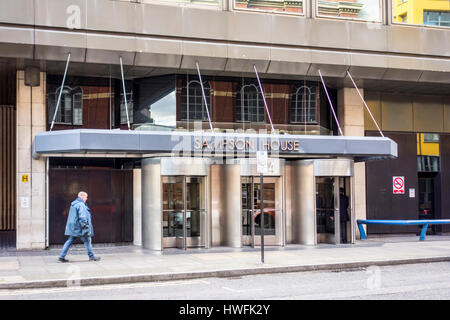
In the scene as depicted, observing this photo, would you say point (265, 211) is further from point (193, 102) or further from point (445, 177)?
point (445, 177)

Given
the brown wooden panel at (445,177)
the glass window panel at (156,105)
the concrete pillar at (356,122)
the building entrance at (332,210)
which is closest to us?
the glass window panel at (156,105)

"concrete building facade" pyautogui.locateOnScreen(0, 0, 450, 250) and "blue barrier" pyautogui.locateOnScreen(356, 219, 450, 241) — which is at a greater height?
"concrete building facade" pyautogui.locateOnScreen(0, 0, 450, 250)

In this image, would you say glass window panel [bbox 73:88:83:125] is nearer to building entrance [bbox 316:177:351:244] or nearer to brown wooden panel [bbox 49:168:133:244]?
brown wooden panel [bbox 49:168:133:244]

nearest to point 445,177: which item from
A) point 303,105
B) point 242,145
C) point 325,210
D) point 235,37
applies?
point 325,210

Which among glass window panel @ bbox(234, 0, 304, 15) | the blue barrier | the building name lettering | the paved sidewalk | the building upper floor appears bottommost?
the paved sidewalk

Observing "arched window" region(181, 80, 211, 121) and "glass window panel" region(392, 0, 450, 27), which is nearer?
"arched window" region(181, 80, 211, 121)

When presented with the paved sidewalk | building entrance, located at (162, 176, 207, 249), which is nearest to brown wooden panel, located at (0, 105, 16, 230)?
the paved sidewalk

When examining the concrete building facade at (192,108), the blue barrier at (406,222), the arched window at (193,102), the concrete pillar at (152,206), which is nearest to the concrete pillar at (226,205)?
the concrete building facade at (192,108)

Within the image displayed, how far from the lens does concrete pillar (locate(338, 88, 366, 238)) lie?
71.1 ft

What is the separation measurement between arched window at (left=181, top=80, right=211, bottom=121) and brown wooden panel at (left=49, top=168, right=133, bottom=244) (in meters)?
2.77

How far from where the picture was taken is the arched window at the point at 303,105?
20469mm

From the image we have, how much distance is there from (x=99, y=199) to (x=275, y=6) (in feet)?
27.7

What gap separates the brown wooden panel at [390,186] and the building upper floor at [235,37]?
3.12m

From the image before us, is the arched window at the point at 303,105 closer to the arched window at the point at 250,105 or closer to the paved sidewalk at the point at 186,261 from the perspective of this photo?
the arched window at the point at 250,105
